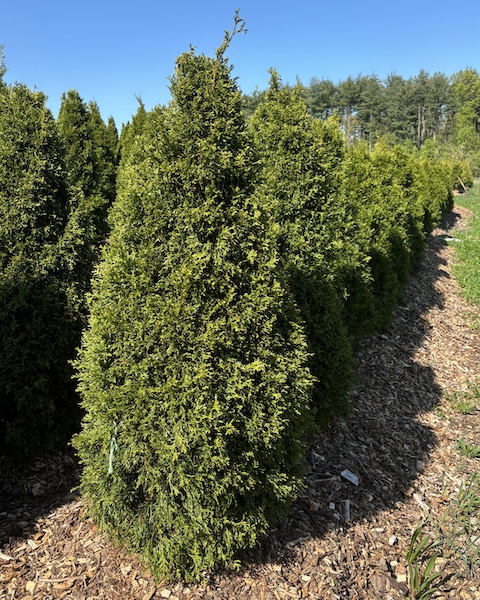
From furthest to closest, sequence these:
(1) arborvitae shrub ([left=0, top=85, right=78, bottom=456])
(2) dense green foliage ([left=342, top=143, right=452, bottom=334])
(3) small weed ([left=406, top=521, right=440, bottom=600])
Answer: (2) dense green foliage ([left=342, top=143, right=452, bottom=334]) < (1) arborvitae shrub ([left=0, top=85, right=78, bottom=456]) < (3) small weed ([left=406, top=521, right=440, bottom=600])

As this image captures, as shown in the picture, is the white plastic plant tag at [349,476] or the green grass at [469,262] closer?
the white plastic plant tag at [349,476]

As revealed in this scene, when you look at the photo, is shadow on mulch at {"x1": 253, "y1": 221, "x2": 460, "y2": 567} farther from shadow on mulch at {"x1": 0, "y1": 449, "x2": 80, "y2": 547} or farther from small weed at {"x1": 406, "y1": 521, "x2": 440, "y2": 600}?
shadow on mulch at {"x1": 0, "y1": 449, "x2": 80, "y2": 547}

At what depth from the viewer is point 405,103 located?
77.8m

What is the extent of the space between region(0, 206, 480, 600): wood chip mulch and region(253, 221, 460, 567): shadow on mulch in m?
→ 0.02

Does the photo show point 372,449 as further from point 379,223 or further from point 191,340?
point 379,223

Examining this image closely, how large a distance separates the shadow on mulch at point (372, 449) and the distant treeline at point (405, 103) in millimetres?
74623

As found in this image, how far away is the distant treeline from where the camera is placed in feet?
247

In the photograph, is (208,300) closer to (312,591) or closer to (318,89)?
(312,591)

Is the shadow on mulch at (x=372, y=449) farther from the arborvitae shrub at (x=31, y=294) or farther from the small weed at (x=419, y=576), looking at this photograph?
the arborvitae shrub at (x=31, y=294)

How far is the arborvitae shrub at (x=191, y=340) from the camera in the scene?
2.79m

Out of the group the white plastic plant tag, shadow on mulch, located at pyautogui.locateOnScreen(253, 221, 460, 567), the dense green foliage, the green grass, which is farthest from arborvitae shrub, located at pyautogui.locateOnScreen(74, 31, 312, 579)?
the green grass

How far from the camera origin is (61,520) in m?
3.51

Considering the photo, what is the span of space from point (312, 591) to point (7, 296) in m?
3.73

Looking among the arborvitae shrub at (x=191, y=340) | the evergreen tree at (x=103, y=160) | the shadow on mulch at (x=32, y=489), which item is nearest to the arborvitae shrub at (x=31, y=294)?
the shadow on mulch at (x=32, y=489)
